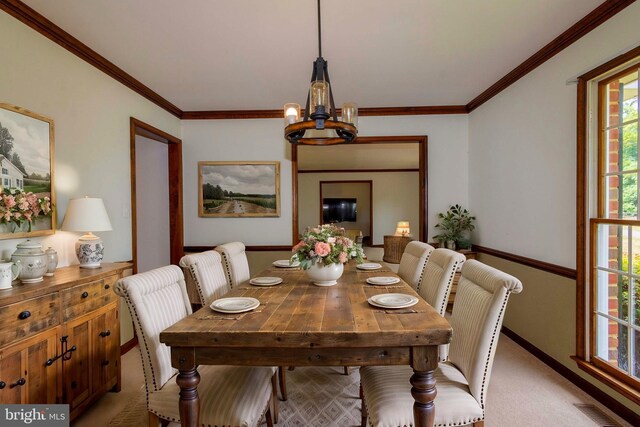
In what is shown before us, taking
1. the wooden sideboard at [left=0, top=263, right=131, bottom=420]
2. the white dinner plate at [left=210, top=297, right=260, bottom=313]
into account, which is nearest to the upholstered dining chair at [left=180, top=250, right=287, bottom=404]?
the white dinner plate at [left=210, top=297, right=260, bottom=313]

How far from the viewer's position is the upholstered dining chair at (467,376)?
57.5 inches

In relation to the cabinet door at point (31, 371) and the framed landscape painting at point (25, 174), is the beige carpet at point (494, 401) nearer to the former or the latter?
the cabinet door at point (31, 371)

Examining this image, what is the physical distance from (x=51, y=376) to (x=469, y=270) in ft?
7.79

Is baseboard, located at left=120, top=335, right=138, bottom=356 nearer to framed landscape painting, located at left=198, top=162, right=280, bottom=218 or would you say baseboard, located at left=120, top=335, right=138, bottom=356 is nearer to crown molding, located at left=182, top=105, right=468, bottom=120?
framed landscape painting, located at left=198, top=162, right=280, bottom=218

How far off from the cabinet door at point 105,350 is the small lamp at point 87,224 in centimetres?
40

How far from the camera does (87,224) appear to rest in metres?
2.37

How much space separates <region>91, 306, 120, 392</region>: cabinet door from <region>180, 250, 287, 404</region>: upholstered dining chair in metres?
0.67

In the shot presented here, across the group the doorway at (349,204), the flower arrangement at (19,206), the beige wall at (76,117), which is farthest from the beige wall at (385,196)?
the flower arrangement at (19,206)

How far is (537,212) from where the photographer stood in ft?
10.0

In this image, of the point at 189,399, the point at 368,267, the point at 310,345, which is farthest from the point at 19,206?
the point at 368,267

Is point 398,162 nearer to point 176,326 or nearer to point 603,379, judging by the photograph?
point 603,379

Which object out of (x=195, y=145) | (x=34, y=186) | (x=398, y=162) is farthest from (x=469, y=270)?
(x=398, y=162)

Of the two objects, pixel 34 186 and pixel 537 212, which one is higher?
pixel 34 186

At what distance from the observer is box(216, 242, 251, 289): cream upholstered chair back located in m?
2.75
